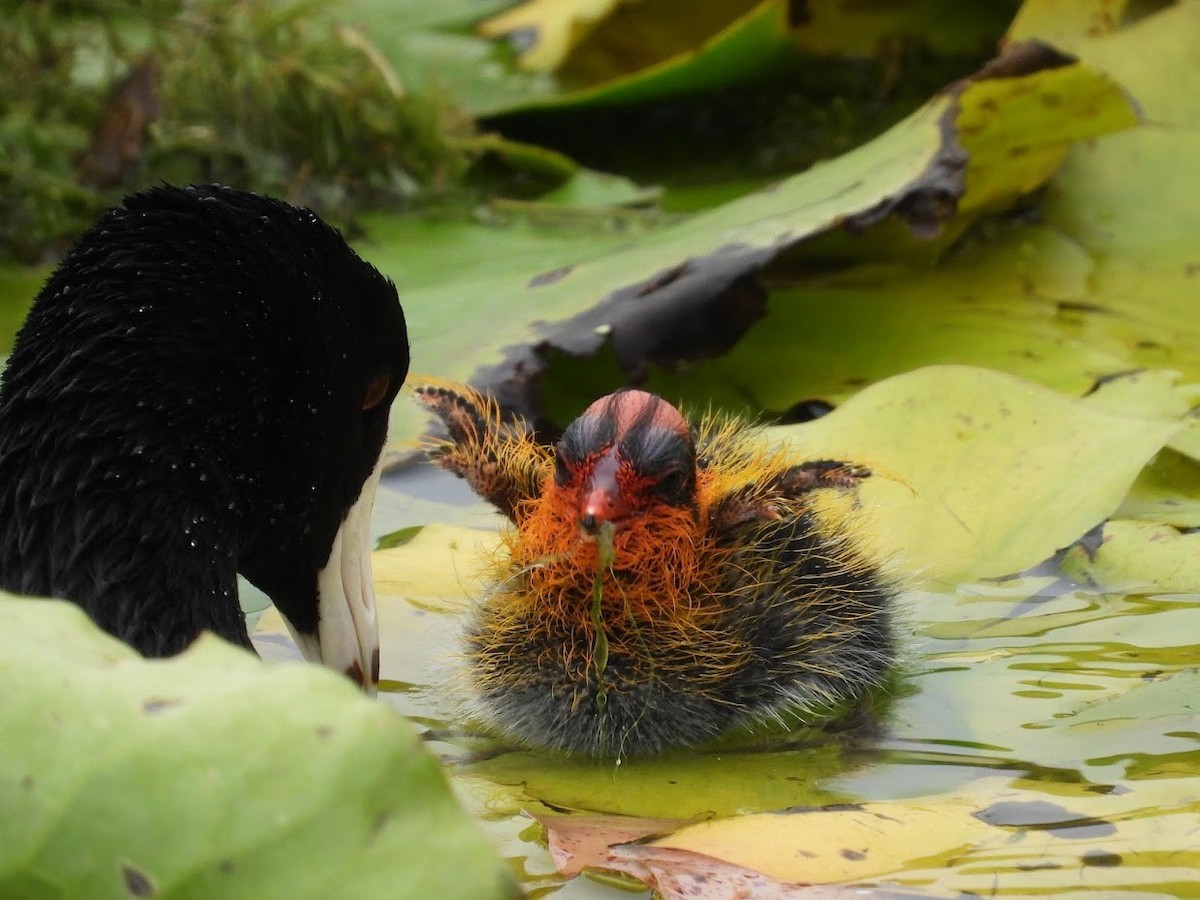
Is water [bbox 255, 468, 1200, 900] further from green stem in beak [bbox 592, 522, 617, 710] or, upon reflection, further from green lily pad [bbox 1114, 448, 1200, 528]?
green lily pad [bbox 1114, 448, 1200, 528]

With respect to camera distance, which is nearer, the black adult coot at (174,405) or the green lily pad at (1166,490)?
the black adult coot at (174,405)

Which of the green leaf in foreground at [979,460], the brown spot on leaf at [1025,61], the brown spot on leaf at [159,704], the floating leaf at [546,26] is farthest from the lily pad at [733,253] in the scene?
the floating leaf at [546,26]

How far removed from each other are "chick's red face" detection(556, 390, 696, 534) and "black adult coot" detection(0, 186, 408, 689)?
379 mm

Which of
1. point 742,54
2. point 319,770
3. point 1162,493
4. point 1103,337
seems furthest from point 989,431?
point 742,54

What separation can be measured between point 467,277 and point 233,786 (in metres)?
2.65

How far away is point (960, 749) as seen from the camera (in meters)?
2.11

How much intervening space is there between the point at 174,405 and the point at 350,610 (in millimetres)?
465

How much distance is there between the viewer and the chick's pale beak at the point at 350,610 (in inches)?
95.2

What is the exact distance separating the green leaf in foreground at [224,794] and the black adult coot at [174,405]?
77 cm

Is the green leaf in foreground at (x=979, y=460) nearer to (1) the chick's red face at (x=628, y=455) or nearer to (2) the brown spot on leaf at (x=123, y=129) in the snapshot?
(1) the chick's red face at (x=628, y=455)

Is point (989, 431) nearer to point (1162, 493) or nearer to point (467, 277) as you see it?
point (1162, 493)

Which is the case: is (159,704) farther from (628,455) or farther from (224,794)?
(628,455)

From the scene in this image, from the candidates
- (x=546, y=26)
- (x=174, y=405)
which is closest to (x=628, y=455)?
(x=174, y=405)

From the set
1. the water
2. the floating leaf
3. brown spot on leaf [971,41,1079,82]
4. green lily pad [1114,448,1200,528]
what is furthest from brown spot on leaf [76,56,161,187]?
green lily pad [1114,448,1200,528]
